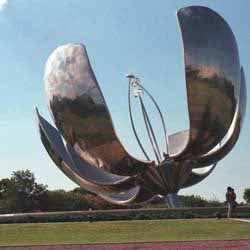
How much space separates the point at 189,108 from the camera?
63.2ft

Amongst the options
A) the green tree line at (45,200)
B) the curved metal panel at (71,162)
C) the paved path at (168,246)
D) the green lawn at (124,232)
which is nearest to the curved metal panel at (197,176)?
the curved metal panel at (71,162)

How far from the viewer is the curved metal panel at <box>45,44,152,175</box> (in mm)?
19250

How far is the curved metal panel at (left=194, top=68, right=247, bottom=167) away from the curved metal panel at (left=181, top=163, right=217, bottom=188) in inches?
47.9

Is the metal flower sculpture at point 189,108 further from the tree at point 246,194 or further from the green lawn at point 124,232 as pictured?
the tree at point 246,194

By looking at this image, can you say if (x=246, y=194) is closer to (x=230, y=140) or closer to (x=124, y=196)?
(x=124, y=196)

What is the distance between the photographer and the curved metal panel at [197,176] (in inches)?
923

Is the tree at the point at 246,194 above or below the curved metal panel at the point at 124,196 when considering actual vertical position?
below

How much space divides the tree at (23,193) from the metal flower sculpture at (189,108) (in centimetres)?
749

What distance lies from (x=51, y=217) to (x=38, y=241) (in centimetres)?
639

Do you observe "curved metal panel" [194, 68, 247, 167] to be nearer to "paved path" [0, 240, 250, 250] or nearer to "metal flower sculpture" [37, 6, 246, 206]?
"metal flower sculpture" [37, 6, 246, 206]

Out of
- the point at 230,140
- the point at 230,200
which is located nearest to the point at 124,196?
the point at 230,140

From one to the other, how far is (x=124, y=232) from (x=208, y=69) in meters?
7.01

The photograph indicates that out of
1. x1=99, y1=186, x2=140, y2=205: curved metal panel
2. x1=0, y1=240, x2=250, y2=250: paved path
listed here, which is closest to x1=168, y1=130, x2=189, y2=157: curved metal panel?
x1=99, y1=186, x2=140, y2=205: curved metal panel

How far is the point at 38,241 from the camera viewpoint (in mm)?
12844
